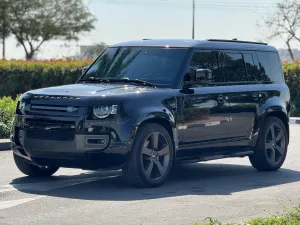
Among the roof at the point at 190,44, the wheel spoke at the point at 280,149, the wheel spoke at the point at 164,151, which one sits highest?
the roof at the point at 190,44

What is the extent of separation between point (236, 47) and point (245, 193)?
2.82m

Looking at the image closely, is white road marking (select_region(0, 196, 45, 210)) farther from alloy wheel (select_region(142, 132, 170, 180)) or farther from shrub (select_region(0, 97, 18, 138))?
shrub (select_region(0, 97, 18, 138))

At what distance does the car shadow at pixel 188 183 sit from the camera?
11.1 m

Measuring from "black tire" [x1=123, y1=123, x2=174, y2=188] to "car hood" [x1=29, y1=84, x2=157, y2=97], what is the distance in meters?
0.50

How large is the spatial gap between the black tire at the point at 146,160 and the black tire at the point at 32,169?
1.50 m

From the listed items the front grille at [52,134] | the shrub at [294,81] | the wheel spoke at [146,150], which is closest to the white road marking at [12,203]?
the front grille at [52,134]

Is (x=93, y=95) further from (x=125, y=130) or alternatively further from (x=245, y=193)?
(x=245, y=193)

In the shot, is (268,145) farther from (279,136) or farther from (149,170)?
(149,170)

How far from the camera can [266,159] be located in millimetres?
13688

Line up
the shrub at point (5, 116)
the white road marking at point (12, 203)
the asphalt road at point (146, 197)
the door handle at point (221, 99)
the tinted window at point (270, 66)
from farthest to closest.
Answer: the shrub at point (5, 116)
the tinted window at point (270, 66)
the door handle at point (221, 99)
the white road marking at point (12, 203)
the asphalt road at point (146, 197)

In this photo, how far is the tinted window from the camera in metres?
14.0

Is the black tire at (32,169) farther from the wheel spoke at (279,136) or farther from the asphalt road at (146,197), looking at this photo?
the wheel spoke at (279,136)

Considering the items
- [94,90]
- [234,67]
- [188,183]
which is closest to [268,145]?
[234,67]

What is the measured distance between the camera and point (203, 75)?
477 inches
